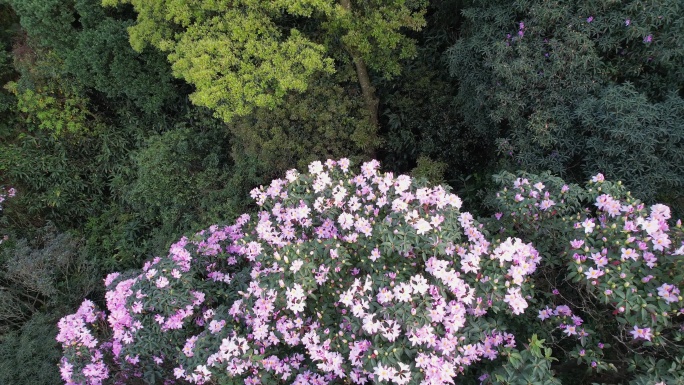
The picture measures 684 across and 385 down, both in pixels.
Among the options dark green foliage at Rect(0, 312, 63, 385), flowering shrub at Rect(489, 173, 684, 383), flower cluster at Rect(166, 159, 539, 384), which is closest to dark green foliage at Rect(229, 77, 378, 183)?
flower cluster at Rect(166, 159, 539, 384)

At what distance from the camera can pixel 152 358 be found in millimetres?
3088

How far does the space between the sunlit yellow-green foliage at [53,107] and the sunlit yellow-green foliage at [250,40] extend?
9.29ft

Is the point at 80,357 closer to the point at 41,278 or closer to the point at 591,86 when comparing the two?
the point at 41,278

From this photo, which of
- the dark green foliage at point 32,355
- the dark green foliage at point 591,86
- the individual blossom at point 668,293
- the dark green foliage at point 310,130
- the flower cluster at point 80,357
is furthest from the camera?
the dark green foliage at point 310,130

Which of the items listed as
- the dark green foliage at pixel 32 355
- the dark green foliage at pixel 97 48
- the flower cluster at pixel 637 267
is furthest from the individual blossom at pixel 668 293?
the dark green foliage at pixel 97 48

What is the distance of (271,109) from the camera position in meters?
4.40

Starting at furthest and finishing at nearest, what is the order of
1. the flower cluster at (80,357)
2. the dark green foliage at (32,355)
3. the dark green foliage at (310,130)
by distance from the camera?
the dark green foliage at (310,130) → the dark green foliage at (32,355) → the flower cluster at (80,357)

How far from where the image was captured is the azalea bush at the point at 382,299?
2.35m

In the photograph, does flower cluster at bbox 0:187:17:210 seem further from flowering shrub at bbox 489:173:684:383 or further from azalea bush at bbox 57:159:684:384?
flowering shrub at bbox 489:173:684:383

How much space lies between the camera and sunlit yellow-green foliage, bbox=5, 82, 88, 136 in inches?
249

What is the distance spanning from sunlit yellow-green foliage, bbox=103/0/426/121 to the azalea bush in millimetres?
1413

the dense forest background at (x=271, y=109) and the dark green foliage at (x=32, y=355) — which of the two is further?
the dark green foliage at (x=32, y=355)

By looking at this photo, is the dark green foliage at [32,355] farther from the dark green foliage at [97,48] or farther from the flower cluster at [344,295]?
the dark green foliage at [97,48]

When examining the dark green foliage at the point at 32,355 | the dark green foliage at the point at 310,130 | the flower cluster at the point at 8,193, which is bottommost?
the dark green foliage at the point at 32,355
